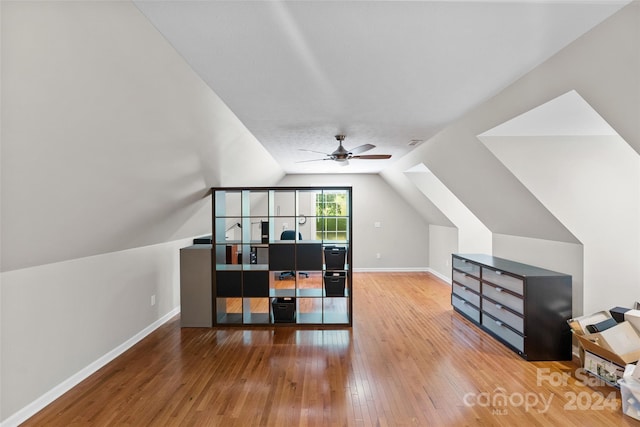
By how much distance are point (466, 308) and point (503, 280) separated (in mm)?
1068

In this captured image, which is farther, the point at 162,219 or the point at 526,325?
the point at 162,219

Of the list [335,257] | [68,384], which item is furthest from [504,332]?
[68,384]

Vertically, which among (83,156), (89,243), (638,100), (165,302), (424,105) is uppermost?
(424,105)

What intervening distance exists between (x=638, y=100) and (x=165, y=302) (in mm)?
5328

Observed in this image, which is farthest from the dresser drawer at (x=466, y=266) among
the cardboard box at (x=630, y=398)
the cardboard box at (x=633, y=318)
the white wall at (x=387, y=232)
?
the white wall at (x=387, y=232)

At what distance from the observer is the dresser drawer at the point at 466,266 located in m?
4.33

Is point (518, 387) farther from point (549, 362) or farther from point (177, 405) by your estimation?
point (177, 405)

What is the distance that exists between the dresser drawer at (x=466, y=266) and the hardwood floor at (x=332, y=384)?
759mm

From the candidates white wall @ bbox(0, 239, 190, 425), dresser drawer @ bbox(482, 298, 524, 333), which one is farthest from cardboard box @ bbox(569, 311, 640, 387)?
white wall @ bbox(0, 239, 190, 425)

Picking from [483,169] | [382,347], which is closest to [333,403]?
[382,347]

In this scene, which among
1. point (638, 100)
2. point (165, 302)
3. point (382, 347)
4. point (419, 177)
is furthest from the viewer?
point (419, 177)

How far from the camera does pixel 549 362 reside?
10.7ft

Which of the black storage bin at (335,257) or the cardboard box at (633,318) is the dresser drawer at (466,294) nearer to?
the cardboard box at (633,318)

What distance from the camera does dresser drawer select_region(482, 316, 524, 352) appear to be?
341 cm
